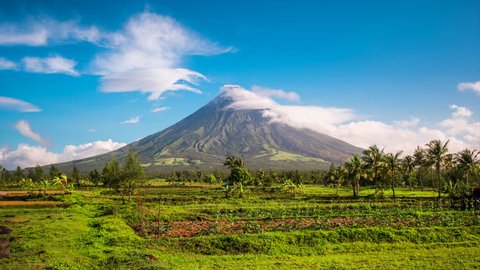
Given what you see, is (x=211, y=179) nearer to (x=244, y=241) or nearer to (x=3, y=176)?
(x=3, y=176)

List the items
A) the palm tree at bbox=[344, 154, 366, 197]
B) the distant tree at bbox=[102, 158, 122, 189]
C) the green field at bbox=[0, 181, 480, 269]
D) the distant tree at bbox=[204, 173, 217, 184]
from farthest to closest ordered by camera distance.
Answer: the distant tree at bbox=[204, 173, 217, 184], the palm tree at bbox=[344, 154, 366, 197], the distant tree at bbox=[102, 158, 122, 189], the green field at bbox=[0, 181, 480, 269]

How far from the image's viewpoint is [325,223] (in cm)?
3572

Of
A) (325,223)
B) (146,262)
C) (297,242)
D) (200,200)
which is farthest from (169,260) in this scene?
(200,200)

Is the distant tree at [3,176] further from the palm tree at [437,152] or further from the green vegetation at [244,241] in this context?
the palm tree at [437,152]

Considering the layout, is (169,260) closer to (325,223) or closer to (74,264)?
(74,264)

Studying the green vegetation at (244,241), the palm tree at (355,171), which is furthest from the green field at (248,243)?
the palm tree at (355,171)

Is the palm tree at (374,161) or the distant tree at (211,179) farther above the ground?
the palm tree at (374,161)

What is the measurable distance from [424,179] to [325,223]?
96177 millimetres

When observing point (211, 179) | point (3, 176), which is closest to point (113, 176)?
point (211, 179)

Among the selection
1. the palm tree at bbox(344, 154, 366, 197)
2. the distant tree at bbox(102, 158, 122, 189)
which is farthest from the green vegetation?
the palm tree at bbox(344, 154, 366, 197)

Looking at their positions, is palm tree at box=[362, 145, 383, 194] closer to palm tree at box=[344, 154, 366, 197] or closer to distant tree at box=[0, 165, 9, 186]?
palm tree at box=[344, 154, 366, 197]

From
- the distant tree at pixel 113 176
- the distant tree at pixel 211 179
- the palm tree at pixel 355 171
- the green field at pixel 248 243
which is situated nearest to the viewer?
the green field at pixel 248 243

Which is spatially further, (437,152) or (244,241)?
(437,152)

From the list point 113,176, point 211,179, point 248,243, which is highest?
point 113,176
